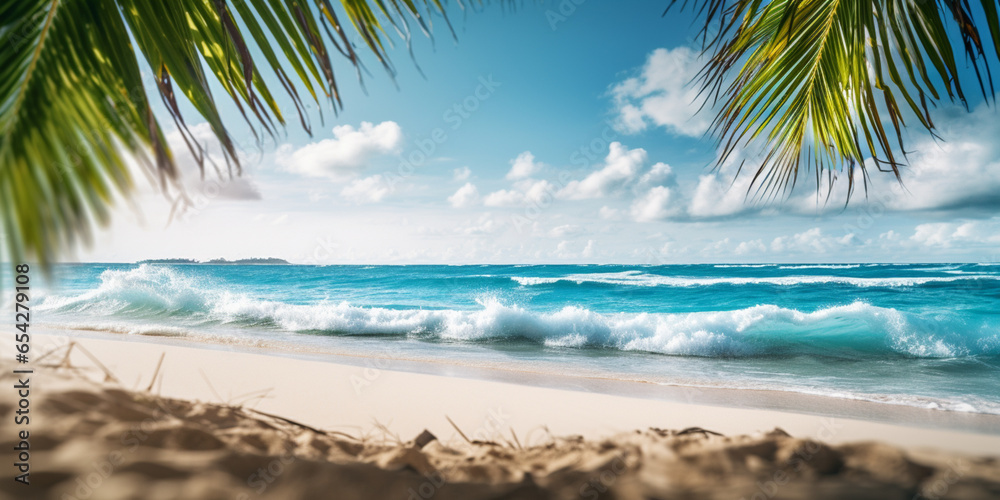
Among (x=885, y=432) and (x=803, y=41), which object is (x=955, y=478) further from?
(x=885, y=432)

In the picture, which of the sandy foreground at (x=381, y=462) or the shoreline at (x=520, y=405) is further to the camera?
the shoreline at (x=520, y=405)

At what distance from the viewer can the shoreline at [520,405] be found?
384 cm

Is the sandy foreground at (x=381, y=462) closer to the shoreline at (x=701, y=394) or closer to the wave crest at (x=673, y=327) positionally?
the shoreline at (x=701, y=394)

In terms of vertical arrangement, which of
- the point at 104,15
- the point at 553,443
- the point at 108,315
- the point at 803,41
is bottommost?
the point at 108,315

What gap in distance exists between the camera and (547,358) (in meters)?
8.50

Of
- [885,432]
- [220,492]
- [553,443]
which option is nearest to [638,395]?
[885,432]

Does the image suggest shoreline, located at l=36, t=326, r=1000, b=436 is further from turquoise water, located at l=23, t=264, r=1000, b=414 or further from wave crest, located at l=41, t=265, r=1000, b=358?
wave crest, located at l=41, t=265, r=1000, b=358

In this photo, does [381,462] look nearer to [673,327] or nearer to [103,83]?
[103,83]

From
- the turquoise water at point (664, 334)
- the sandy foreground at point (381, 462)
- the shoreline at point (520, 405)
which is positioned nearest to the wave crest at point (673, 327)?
the turquoise water at point (664, 334)

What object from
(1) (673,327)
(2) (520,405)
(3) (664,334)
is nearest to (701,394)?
(2) (520,405)

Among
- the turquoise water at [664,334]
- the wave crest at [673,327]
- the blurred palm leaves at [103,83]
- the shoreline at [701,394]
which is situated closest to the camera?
the blurred palm leaves at [103,83]

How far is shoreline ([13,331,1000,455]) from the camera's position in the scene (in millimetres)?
3844

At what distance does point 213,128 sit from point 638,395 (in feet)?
16.8

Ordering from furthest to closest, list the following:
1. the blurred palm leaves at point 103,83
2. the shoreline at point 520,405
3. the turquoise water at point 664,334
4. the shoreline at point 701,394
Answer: the turquoise water at point 664,334
the shoreline at point 701,394
the shoreline at point 520,405
the blurred palm leaves at point 103,83
